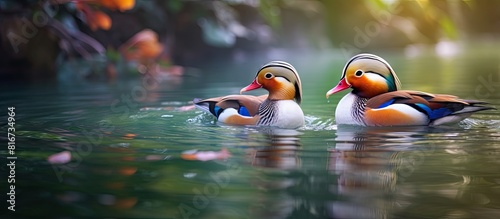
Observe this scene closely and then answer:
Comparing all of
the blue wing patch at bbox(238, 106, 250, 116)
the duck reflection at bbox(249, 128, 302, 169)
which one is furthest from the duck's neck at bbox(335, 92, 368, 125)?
the blue wing patch at bbox(238, 106, 250, 116)

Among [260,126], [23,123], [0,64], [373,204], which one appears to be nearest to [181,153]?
[260,126]

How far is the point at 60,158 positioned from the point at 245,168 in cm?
80

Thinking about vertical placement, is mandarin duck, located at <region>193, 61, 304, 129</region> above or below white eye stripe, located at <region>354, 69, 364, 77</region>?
below

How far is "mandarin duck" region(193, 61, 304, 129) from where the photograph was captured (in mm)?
3871

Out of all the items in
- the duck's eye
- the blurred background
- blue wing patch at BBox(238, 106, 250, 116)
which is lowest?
blue wing patch at BBox(238, 106, 250, 116)

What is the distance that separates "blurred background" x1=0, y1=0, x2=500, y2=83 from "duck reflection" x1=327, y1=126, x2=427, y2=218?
1.78ft

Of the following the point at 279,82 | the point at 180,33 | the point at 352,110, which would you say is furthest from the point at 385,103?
the point at 180,33

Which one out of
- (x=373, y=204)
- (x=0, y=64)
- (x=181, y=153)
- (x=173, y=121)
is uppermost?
(x=0, y=64)

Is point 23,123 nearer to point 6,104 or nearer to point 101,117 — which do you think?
point 101,117

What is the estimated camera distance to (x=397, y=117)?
12.5 ft

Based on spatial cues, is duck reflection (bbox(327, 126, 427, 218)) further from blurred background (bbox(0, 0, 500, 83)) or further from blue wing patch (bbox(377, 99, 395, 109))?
blurred background (bbox(0, 0, 500, 83))

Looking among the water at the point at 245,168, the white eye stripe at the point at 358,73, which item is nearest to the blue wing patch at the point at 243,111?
the water at the point at 245,168

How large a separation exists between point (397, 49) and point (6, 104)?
13788mm

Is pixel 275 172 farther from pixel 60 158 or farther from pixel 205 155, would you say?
pixel 60 158
